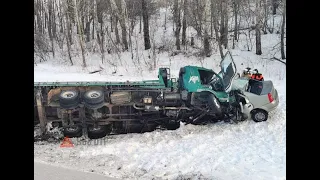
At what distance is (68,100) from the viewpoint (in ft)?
29.1

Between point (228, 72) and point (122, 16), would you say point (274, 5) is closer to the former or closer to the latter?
point (122, 16)

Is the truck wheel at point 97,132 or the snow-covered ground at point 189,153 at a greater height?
the truck wheel at point 97,132

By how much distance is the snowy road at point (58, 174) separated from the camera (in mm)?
6801

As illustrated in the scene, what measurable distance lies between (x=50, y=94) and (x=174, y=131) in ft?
10.3

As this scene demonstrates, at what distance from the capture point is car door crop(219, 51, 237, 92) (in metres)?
9.29

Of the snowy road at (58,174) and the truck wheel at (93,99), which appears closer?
the snowy road at (58,174)

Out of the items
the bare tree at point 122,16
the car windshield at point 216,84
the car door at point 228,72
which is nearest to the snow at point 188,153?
the car windshield at point 216,84

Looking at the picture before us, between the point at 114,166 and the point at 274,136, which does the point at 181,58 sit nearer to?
the point at 274,136

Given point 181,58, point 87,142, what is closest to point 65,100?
point 87,142

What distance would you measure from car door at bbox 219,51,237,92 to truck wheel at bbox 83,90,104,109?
10.3 ft

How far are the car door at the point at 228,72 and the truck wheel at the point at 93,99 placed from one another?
3.13m

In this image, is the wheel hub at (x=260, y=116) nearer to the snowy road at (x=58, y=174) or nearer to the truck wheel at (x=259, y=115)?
the truck wheel at (x=259, y=115)

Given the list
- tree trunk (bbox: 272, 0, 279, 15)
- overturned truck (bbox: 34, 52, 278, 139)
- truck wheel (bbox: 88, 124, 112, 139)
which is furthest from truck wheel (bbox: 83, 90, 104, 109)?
tree trunk (bbox: 272, 0, 279, 15)

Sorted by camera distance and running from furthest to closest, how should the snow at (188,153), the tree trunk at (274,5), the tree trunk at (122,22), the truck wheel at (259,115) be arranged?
the tree trunk at (274,5) → the tree trunk at (122,22) → the truck wheel at (259,115) → the snow at (188,153)
